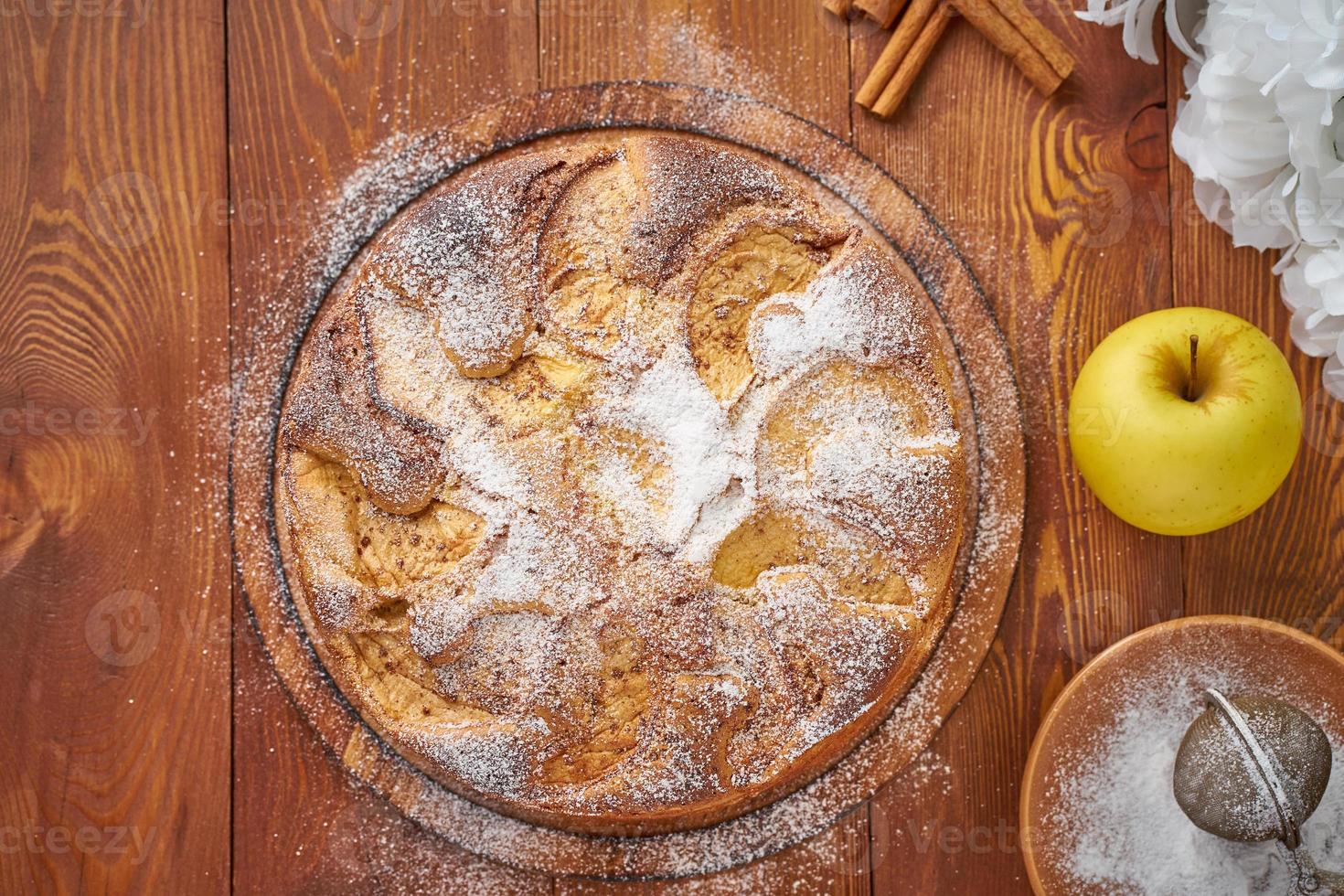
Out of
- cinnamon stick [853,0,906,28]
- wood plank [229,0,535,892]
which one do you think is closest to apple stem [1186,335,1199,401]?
cinnamon stick [853,0,906,28]

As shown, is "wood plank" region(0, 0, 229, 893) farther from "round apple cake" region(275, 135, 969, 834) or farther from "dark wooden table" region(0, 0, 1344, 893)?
"round apple cake" region(275, 135, 969, 834)

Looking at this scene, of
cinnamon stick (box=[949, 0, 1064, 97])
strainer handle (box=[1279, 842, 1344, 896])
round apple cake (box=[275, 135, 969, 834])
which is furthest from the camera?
cinnamon stick (box=[949, 0, 1064, 97])

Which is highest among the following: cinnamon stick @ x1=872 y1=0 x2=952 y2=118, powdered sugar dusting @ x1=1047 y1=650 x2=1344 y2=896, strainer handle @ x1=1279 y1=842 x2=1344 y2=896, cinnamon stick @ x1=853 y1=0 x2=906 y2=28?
cinnamon stick @ x1=853 y1=0 x2=906 y2=28

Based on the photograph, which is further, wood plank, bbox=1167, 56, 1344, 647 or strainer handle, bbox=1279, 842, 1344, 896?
wood plank, bbox=1167, 56, 1344, 647

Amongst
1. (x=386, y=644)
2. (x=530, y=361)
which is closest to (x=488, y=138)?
(x=530, y=361)

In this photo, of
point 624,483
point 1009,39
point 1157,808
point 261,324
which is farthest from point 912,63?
point 1157,808

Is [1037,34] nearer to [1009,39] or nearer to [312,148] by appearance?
[1009,39]
